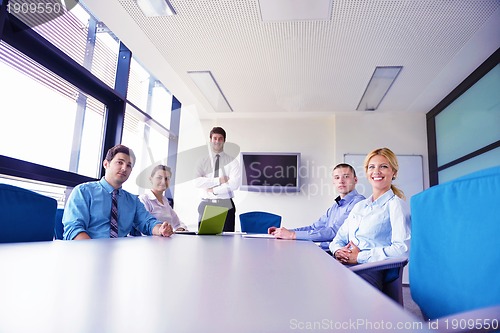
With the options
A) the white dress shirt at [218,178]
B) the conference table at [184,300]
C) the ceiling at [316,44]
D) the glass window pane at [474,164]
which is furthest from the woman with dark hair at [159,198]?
the glass window pane at [474,164]

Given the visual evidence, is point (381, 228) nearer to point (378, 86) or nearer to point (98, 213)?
point (98, 213)

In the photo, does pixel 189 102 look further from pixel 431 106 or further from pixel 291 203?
pixel 431 106

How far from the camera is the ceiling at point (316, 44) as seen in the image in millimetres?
2857

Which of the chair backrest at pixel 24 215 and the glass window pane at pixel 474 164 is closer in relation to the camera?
the chair backrest at pixel 24 215

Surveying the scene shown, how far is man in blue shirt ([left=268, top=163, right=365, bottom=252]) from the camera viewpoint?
244 cm

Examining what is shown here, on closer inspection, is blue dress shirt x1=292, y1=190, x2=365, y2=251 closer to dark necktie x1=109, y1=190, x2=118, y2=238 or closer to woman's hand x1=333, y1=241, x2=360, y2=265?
woman's hand x1=333, y1=241, x2=360, y2=265

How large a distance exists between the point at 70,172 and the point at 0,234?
1806 mm

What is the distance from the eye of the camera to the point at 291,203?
5500 millimetres

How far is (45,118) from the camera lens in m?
2.80

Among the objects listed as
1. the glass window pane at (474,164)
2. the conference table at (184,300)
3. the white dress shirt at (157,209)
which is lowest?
the conference table at (184,300)

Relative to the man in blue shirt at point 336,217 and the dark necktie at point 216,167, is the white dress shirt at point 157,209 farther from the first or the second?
the man in blue shirt at point 336,217

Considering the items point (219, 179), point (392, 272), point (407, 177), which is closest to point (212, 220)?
point (392, 272)

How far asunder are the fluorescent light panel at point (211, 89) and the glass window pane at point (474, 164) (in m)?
3.14

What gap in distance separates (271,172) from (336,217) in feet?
8.44
